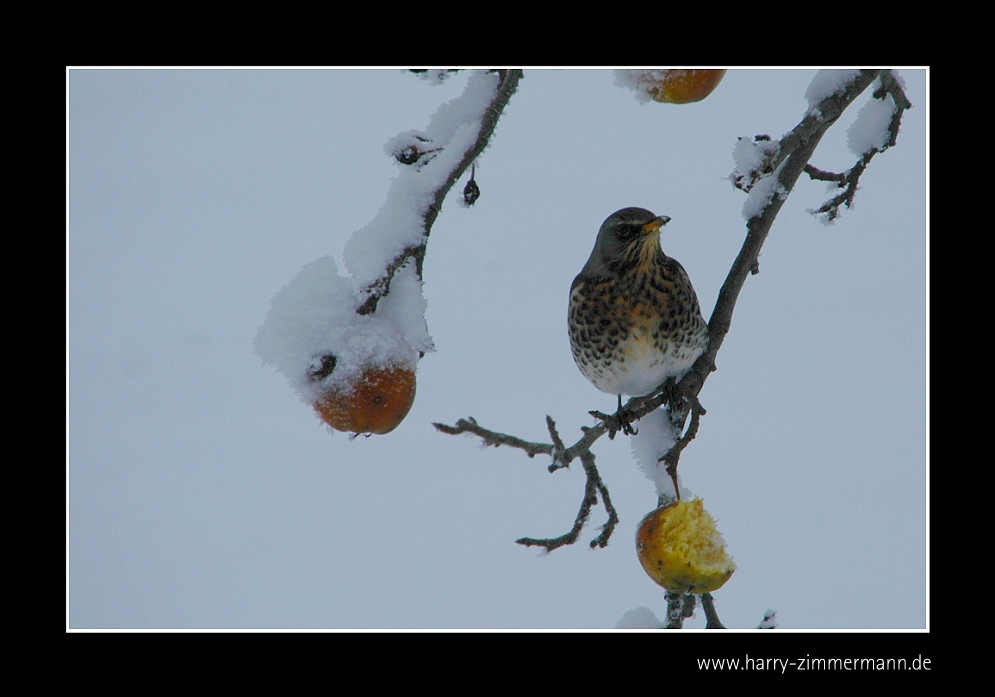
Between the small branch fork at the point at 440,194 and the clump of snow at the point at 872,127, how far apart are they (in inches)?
49.0

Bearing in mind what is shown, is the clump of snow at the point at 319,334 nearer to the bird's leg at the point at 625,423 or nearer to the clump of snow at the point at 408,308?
the clump of snow at the point at 408,308

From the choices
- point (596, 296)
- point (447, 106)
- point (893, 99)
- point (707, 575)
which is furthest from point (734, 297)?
point (447, 106)

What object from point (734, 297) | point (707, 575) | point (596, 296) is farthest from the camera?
point (596, 296)

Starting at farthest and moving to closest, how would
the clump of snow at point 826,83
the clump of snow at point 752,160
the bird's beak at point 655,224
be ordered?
the bird's beak at point 655,224, the clump of snow at point 826,83, the clump of snow at point 752,160

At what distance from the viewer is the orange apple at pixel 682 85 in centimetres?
205

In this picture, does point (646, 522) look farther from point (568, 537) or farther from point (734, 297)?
point (734, 297)

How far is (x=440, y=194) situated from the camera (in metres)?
1.82

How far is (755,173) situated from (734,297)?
0.56 metres

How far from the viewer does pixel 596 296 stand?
2.62m

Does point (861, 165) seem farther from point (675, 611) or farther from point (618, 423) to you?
point (675, 611)

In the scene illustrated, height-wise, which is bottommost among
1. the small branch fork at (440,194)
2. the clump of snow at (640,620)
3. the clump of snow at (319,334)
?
the clump of snow at (640,620)

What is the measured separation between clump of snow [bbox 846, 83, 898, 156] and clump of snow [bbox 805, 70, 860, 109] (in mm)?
271

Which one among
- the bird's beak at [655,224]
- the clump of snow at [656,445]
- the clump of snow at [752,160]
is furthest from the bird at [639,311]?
the clump of snow at [752,160]

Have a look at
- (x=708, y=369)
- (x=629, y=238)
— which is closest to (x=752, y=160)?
(x=629, y=238)
